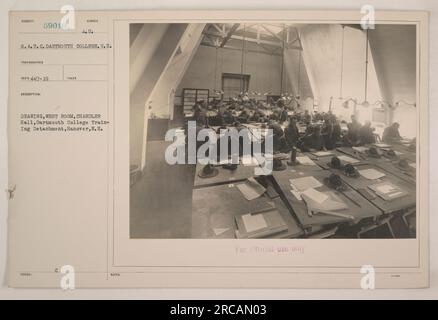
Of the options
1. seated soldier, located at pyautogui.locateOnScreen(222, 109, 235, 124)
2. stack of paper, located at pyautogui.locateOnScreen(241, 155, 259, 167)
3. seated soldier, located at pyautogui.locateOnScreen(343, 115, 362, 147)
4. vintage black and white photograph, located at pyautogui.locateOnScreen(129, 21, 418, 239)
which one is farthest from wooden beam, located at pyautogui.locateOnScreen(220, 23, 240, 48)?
seated soldier, located at pyautogui.locateOnScreen(343, 115, 362, 147)

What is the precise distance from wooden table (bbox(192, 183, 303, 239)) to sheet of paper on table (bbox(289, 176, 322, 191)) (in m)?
0.07

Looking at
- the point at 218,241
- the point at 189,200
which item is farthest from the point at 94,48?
the point at 218,241

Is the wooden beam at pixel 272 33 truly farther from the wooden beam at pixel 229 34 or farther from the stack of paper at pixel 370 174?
the stack of paper at pixel 370 174

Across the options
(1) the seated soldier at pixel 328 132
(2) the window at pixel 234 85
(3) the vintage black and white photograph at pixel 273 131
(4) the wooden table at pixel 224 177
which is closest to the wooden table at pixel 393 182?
(3) the vintage black and white photograph at pixel 273 131

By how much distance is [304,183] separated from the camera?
8.39ft

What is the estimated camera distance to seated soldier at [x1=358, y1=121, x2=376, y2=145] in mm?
2566

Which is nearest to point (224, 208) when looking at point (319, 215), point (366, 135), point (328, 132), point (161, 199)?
point (161, 199)

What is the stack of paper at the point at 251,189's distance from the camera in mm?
2551

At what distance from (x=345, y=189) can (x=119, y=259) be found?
759 millimetres

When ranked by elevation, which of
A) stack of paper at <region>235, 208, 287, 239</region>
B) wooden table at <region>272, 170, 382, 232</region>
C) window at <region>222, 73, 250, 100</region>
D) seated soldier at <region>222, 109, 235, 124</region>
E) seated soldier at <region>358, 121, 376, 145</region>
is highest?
window at <region>222, 73, 250, 100</region>

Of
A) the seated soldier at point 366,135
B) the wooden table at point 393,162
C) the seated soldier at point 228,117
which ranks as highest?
the seated soldier at point 228,117

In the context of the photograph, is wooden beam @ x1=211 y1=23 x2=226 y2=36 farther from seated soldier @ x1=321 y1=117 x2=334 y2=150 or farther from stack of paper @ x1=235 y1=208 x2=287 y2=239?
stack of paper @ x1=235 y1=208 x2=287 y2=239

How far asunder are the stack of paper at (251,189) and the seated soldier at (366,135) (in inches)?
13.9
